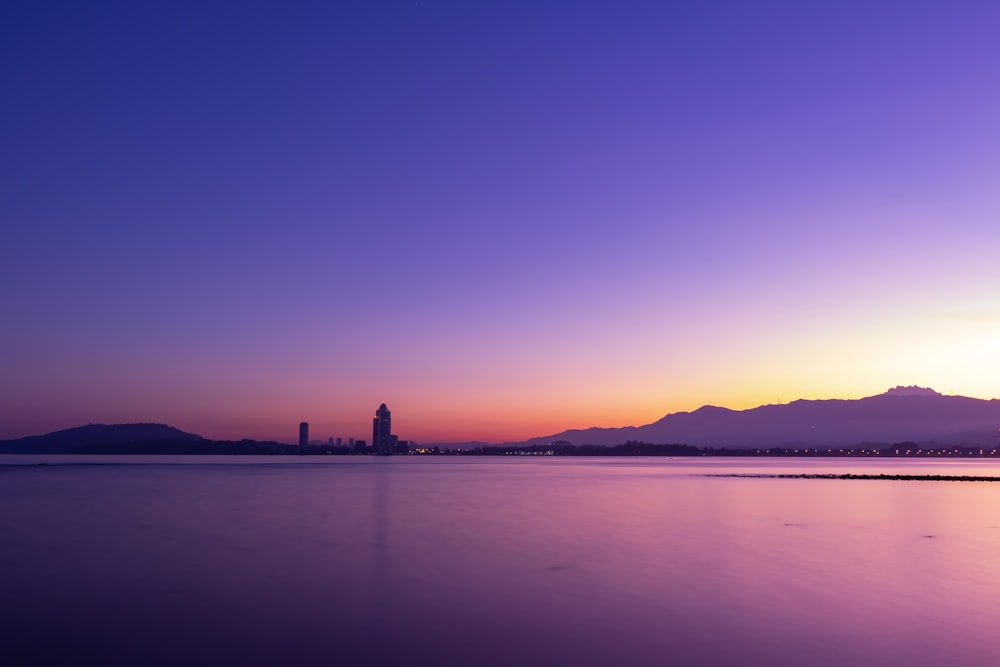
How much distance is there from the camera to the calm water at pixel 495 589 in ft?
63.6

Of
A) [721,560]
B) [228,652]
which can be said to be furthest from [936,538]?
[228,652]

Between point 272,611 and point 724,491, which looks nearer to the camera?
point 272,611

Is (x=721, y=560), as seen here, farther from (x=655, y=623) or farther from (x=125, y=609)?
(x=125, y=609)

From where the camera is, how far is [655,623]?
22.4m

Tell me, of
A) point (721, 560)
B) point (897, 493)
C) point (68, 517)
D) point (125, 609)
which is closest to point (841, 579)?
point (721, 560)

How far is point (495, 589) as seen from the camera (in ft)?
91.2

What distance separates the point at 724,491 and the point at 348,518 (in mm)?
50868

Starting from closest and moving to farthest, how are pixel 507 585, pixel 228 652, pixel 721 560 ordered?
pixel 228 652 → pixel 507 585 → pixel 721 560

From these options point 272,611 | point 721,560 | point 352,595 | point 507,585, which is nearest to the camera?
point 272,611

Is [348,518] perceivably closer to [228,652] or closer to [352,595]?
[352,595]

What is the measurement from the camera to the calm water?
19375 millimetres

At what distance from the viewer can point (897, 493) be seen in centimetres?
8912

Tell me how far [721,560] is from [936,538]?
17431 mm

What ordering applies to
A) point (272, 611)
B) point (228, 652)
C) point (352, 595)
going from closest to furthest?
point (228, 652), point (272, 611), point (352, 595)
